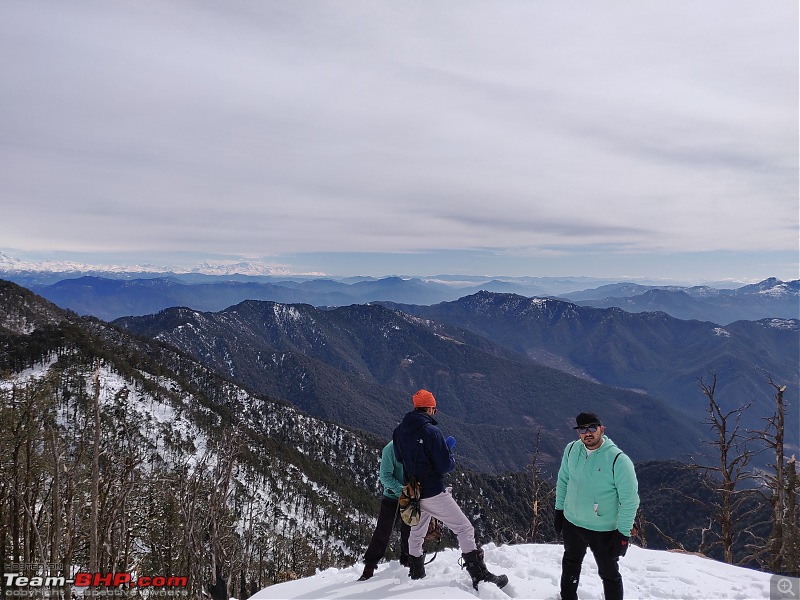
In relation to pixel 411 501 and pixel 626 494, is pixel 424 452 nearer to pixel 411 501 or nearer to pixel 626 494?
pixel 411 501

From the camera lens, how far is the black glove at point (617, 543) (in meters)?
5.90

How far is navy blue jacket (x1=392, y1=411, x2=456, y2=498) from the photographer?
22.4 feet

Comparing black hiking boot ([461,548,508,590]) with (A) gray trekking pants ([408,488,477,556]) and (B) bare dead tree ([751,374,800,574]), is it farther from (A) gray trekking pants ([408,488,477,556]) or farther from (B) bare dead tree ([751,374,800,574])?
(B) bare dead tree ([751,374,800,574])

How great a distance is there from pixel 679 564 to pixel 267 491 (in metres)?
116

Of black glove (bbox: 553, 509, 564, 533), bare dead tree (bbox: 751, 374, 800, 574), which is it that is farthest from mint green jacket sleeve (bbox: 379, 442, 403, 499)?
bare dead tree (bbox: 751, 374, 800, 574)

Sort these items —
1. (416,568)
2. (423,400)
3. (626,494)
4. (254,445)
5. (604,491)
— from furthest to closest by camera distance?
1. (254,445)
2. (416,568)
3. (423,400)
4. (604,491)
5. (626,494)

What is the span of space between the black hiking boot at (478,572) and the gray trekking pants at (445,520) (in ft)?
0.33

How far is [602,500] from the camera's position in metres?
6.12

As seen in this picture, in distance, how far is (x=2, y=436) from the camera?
58.4ft

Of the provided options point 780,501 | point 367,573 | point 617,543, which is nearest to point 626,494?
point 617,543

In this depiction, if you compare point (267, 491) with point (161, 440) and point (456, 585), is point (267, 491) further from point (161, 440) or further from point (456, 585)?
point (456, 585)

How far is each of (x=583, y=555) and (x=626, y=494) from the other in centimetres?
128

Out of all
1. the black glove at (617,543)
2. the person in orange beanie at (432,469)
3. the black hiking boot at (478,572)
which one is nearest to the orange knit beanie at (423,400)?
the person in orange beanie at (432,469)

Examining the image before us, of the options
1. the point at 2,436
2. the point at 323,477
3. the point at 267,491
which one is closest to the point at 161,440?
the point at 267,491
